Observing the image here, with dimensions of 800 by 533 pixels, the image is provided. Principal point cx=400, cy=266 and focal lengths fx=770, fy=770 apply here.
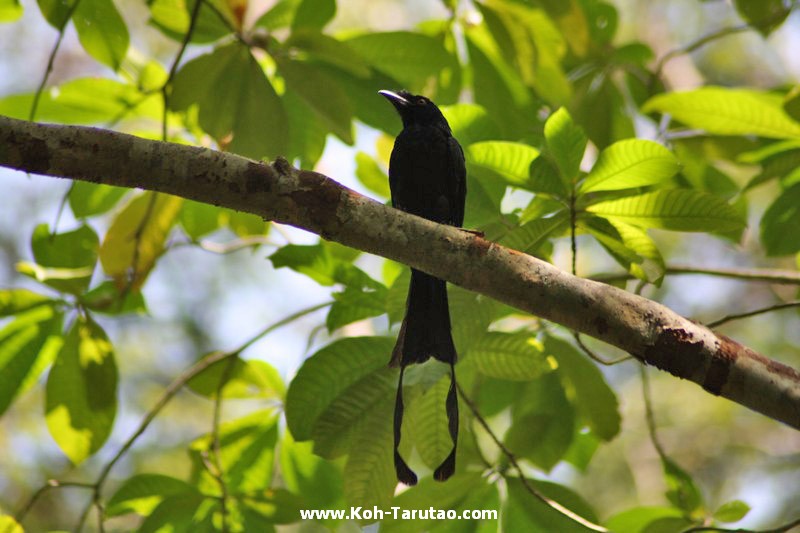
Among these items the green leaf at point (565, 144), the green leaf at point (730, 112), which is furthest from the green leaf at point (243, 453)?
the green leaf at point (730, 112)

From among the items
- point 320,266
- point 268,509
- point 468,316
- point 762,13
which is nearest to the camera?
point 468,316

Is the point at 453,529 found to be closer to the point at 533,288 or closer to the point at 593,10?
the point at 533,288

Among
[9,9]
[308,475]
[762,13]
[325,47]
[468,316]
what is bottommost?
[308,475]

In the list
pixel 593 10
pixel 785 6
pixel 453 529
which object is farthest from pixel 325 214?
pixel 785 6

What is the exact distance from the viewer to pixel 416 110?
117 inches

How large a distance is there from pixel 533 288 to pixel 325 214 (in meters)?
0.51

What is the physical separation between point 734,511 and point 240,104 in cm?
215

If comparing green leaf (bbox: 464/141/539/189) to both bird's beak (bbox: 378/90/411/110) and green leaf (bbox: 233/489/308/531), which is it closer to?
bird's beak (bbox: 378/90/411/110)

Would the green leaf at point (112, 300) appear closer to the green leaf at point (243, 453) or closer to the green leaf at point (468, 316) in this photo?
the green leaf at point (243, 453)

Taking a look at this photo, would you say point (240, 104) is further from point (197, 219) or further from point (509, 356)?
point (509, 356)

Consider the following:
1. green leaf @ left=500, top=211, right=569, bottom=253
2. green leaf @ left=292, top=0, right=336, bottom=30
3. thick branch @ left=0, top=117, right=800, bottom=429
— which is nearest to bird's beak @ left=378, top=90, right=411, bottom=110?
green leaf @ left=292, top=0, right=336, bottom=30

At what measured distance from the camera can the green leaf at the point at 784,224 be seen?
2881mm

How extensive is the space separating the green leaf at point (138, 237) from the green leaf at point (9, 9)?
0.77m

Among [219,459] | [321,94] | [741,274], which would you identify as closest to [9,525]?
[219,459]
